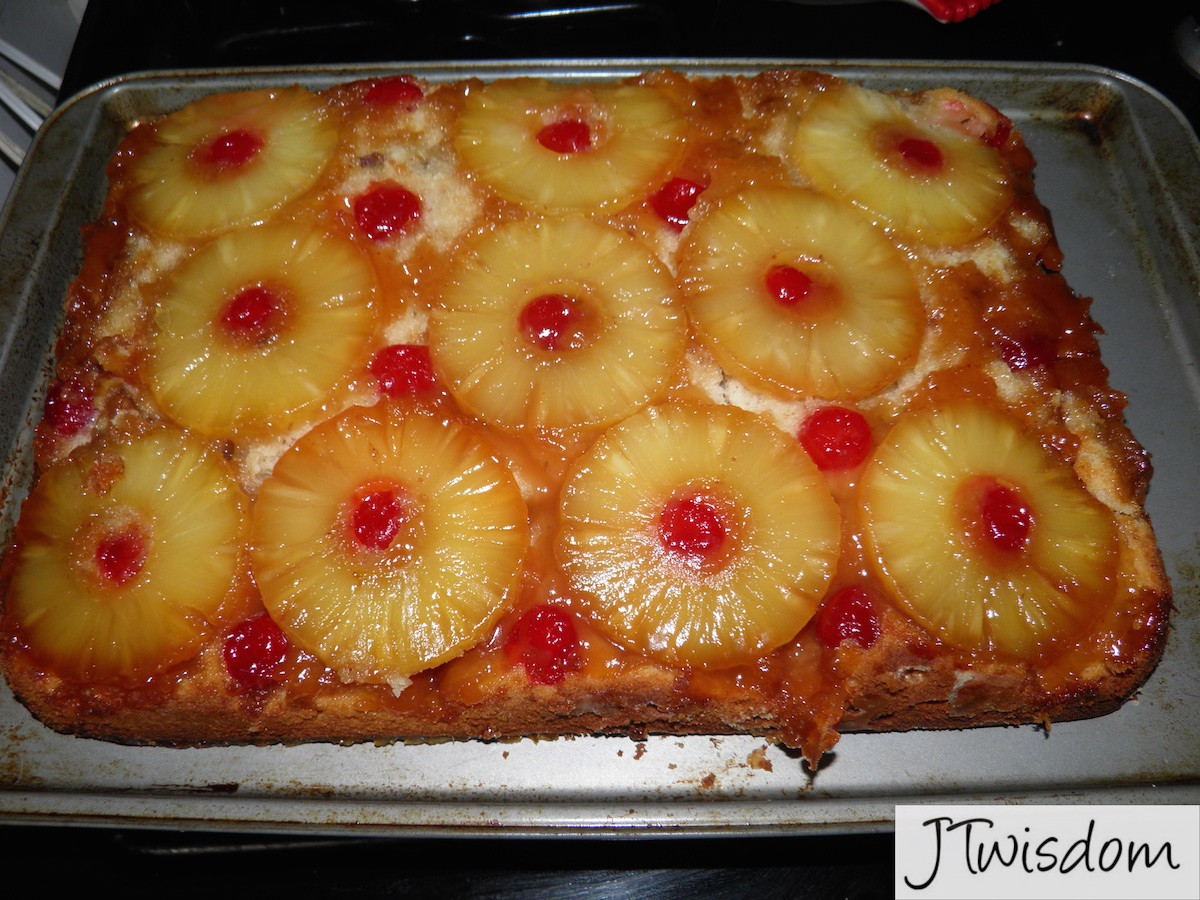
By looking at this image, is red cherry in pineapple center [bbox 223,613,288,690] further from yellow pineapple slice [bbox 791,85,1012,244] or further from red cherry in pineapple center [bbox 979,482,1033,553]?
yellow pineapple slice [bbox 791,85,1012,244]

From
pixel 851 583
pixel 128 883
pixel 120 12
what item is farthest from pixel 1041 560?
pixel 120 12

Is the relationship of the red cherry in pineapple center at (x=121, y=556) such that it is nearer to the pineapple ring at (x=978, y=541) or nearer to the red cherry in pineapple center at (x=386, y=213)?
the red cherry in pineapple center at (x=386, y=213)

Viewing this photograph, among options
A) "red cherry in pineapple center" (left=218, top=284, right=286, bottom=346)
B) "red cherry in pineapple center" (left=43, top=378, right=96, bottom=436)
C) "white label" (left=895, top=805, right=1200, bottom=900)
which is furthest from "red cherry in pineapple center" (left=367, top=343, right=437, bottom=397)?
"white label" (left=895, top=805, right=1200, bottom=900)

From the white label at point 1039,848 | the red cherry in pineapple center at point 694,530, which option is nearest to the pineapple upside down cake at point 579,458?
the red cherry in pineapple center at point 694,530

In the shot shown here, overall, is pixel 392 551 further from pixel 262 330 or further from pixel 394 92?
pixel 394 92

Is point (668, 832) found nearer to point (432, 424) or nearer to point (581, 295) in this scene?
point (432, 424)

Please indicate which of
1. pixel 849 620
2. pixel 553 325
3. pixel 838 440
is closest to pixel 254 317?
pixel 553 325
